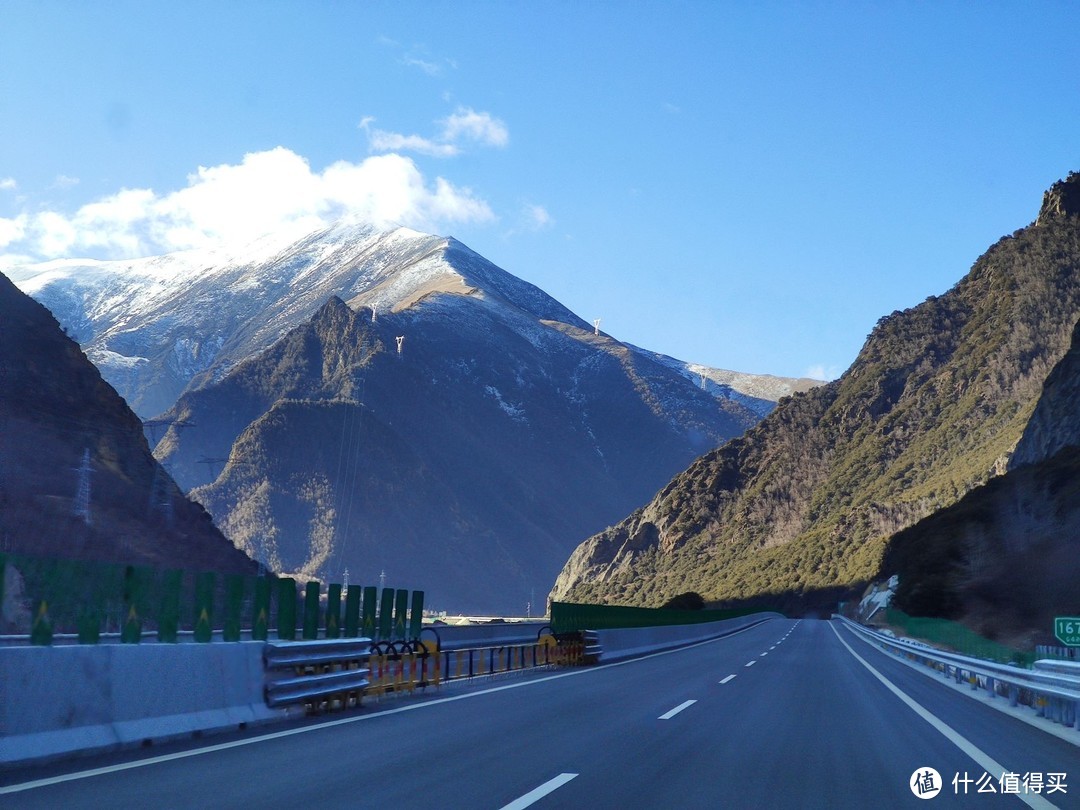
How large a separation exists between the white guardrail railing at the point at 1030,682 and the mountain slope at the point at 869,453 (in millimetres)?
64101

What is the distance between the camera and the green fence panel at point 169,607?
Result: 12266 mm

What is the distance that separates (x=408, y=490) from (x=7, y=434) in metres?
91.7

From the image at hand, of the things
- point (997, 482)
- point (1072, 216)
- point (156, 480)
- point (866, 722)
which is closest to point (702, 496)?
point (1072, 216)

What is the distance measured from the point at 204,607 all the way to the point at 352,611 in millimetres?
5942

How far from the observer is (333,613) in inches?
691

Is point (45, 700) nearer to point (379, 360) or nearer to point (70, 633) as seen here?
point (70, 633)

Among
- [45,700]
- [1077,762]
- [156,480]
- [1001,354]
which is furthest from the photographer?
[1001,354]

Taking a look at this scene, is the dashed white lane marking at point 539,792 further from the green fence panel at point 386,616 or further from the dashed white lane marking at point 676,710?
the green fence panel at point 386,616

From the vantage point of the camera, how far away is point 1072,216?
11306 cm

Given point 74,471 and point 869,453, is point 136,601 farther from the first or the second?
point 869,453

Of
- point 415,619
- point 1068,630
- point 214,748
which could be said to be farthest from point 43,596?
point 1068,630

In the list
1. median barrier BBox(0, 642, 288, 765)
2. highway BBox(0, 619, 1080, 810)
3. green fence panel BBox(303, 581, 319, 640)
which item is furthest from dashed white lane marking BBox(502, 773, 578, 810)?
green fence panel BBox(303, 581, 319, 640)

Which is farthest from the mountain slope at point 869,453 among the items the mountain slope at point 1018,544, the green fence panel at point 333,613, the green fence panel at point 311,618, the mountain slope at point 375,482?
the green fence panel at point 311,618

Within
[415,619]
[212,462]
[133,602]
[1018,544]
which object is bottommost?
[415,619]
